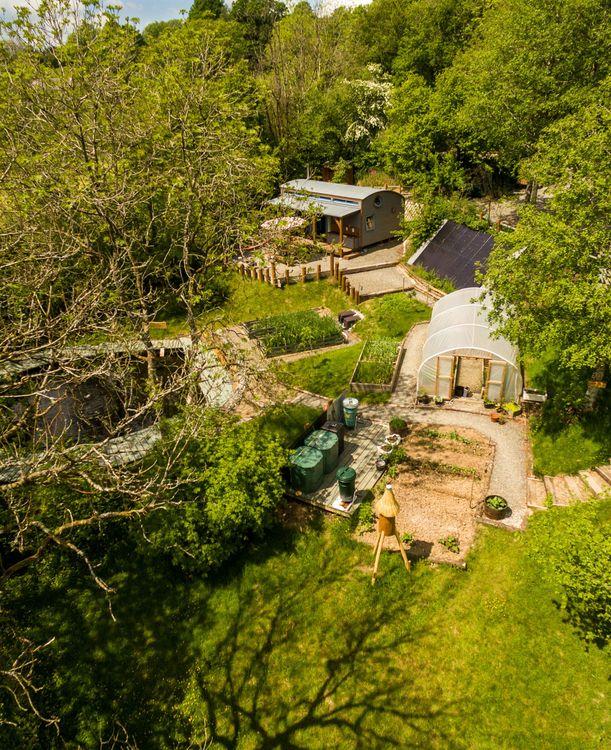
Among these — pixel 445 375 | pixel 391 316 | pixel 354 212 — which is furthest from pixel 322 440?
pixel 354 212

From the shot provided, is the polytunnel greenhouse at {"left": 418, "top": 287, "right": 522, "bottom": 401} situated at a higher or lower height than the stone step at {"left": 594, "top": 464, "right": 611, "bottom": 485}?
higher

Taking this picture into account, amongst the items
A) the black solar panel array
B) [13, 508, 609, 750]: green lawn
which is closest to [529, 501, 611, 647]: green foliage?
[13, 508, 609, 750]: green lawn

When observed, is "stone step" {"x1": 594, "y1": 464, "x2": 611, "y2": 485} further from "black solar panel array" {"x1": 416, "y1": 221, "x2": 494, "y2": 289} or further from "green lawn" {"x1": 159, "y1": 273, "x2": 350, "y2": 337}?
"green lawn" {"x1": 159, "y1": 273, "x2": 350, "y2": 337}

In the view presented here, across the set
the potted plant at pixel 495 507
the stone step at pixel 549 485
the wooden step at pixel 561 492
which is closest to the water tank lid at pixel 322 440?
the potted plant at pixel 495 507

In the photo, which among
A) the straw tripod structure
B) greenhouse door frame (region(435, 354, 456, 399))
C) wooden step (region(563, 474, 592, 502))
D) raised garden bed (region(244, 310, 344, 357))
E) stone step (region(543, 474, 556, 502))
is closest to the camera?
the straw tripod structure

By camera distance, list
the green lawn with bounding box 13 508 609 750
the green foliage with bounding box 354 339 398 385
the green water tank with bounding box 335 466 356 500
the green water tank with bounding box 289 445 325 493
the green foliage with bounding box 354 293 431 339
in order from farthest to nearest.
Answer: the green foliage with bounding box 354 293 431 339
the green foliage with bounding box 354 339 398 385
the green water tank with bounding box 289 445 325 493
the green water tank with bounding box 335 466 356 500
the green lawn with bounding box 13 508 609 750

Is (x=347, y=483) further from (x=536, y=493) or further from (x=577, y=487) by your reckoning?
(x=577, y=487)
